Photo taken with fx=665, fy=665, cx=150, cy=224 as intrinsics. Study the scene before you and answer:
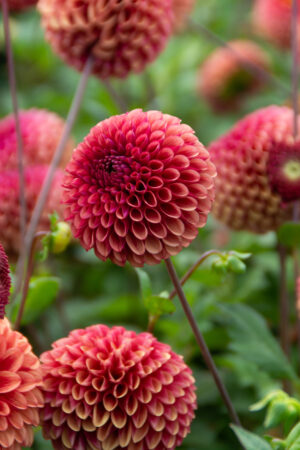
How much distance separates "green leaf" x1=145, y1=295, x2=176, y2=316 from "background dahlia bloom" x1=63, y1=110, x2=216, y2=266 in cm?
11

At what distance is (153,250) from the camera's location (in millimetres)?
618

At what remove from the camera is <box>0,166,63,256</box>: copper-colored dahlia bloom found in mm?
1054

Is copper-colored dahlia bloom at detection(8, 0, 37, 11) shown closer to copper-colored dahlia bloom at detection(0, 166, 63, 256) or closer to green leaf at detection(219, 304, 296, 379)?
copper-colored dahlia bloom at detection(0, 166, 63, 256)

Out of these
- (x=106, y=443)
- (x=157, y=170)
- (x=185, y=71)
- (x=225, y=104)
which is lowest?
(x=106, y=443)

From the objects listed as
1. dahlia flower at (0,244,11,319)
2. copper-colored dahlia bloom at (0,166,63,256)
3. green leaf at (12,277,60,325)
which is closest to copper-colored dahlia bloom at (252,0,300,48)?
copper-colored dahlia bloom at (0,166,63,256)

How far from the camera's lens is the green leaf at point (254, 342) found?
937 mm

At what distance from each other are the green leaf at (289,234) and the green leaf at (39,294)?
31 centimetres

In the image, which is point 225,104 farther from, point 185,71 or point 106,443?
point 106,443

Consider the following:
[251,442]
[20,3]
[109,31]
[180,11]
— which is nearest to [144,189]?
[251,442]

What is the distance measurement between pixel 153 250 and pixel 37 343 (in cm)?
50

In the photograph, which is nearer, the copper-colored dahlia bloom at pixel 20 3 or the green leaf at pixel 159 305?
the green leaf at pixel 159 305

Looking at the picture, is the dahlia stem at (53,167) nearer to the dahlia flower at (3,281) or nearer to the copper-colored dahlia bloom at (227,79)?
the dahlia flower at (3,281)

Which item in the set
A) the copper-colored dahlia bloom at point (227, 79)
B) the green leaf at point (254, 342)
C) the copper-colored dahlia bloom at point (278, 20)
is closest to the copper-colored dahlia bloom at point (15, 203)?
the green leaf at point (254, 342)

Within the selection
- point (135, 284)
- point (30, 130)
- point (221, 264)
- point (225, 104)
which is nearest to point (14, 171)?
point (30, 130)
